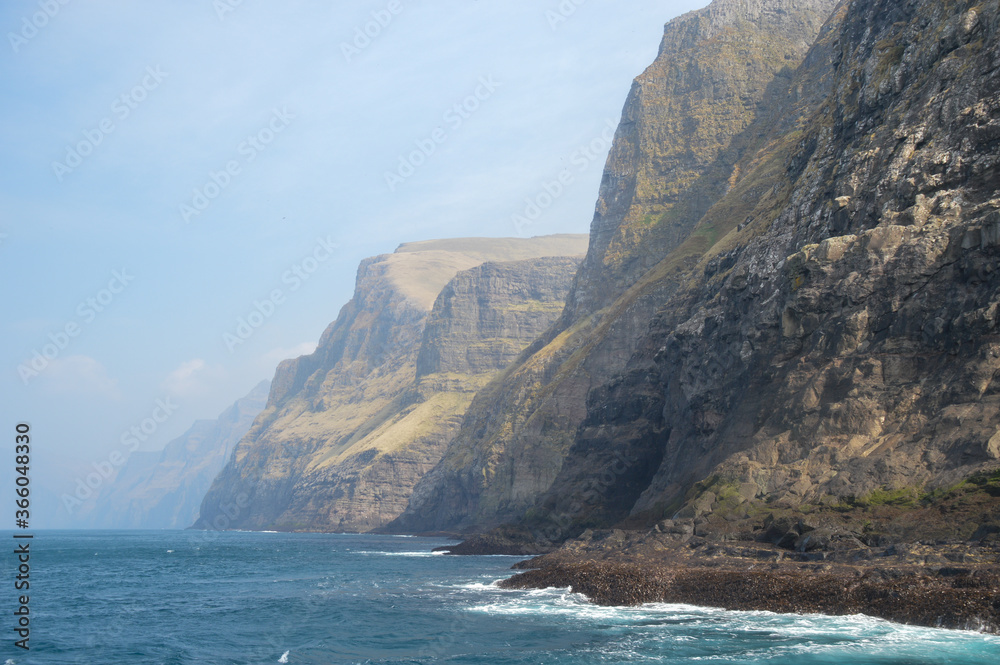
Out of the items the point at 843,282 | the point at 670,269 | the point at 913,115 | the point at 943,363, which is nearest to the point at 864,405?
the point at 943,363

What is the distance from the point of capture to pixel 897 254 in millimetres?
57125

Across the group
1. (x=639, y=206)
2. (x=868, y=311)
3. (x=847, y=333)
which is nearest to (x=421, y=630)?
(x=847, y=333)

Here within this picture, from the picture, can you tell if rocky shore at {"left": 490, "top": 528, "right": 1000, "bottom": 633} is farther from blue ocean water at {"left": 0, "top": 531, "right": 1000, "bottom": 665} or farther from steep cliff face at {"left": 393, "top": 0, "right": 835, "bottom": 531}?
steep cliff face at {"left": 393, "top": 0, "right": 835, "bottom": 531}

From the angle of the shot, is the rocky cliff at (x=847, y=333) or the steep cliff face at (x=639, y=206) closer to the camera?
the rocky cliff at (x=847, y=333)

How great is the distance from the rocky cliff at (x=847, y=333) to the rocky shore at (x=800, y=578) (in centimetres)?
343

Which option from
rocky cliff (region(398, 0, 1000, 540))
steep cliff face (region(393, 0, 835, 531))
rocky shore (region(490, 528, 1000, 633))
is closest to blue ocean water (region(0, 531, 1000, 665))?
rocky shore (region(490, 528, 1000, 633))

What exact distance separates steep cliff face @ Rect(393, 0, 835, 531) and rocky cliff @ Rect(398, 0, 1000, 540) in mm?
27620

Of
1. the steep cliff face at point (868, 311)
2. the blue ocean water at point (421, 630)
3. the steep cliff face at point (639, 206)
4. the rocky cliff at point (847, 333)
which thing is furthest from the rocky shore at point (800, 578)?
the steep cliff face at point (639, 206)

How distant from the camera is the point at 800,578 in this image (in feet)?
137

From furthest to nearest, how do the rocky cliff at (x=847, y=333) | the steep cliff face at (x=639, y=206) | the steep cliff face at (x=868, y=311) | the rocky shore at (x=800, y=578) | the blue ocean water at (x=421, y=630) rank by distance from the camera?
the steep cliff face at (x=639, y=206) < the steep cliff face at (x=868, y=311) < the rocky cliff at (x=847, y=333) < the rocky shore at (x=800, y=578) < the blue ocean water at (x=421, y=630)

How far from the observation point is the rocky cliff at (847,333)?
50812 mm

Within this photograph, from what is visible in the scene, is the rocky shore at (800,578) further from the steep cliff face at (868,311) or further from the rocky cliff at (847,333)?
the steep cliff face at (868,311)

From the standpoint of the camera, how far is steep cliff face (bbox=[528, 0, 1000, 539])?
5119 cm

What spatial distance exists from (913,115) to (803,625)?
42708 millimetres
